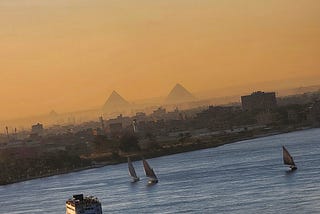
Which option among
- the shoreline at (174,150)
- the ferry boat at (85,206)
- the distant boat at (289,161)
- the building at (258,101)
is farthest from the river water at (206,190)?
the building at (258,101)

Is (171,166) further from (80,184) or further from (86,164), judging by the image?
(86,164)

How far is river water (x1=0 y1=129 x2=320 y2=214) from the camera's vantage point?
17547mm

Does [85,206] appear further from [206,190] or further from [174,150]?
[174,150]

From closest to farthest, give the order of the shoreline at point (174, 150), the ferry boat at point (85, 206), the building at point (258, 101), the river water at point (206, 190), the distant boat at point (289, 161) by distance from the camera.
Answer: the ferry boat at point (85, 206), the river water at point (206, 190), the distant boat at point (289, 161), the shoreline at point (174, 150), the building at point (258, 101)

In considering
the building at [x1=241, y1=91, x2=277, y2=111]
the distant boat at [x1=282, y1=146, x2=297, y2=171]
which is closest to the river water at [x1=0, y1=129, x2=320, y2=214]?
the distant boat at [x1=282, y1=146, x2=297, y2=171]

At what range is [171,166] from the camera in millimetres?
32000

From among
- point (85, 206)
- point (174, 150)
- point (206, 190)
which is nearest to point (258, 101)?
point (174, 150)

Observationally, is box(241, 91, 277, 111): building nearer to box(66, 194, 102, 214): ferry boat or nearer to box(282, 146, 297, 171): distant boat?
box(282, 146, 297, 171): distant boat

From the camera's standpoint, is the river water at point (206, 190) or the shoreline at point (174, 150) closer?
the river water at point (206, 190)

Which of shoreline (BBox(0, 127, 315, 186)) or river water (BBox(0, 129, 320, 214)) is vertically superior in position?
shoreline (BBox(0, 127, 315, 186))

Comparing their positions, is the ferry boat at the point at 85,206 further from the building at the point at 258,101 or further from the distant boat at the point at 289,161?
the building at the point at 258,101

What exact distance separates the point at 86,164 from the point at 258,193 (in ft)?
69.0

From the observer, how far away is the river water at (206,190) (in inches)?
691

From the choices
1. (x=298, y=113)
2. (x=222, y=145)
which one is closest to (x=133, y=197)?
(x=222, y=145)
